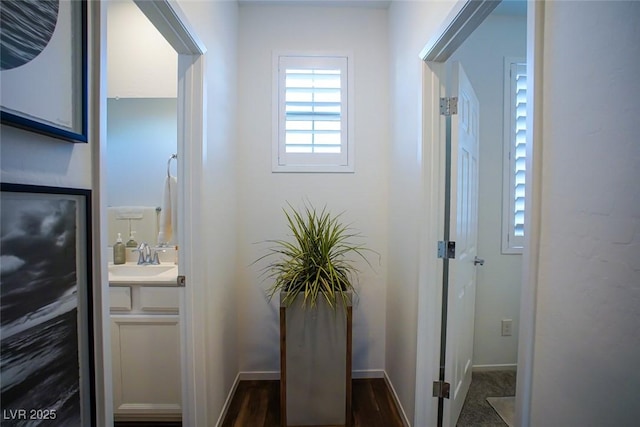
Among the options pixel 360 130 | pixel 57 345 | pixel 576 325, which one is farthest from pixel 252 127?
pixel 576 325

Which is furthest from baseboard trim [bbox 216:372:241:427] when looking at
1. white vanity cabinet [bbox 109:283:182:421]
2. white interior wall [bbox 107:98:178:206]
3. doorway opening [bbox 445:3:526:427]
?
Answer: doorway opening [bbox 445:3:526:427]

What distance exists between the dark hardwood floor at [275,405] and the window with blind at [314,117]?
1.62m

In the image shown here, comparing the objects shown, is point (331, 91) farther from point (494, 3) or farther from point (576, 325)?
point (576, 325)

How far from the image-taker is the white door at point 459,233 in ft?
4.80

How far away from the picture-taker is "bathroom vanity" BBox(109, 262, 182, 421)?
63.0 inches

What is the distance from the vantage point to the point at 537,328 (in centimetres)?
76

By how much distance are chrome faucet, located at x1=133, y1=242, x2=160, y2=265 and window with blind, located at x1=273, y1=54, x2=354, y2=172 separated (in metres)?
1.05

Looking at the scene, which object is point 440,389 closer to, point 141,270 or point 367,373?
point 367,373

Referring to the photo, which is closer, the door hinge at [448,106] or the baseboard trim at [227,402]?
the door hinge at [448,106]

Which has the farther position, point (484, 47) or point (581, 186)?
point (484, 47)

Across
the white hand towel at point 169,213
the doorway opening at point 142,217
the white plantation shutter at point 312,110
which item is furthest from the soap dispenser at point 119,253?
the white plantation shutter at point 312,110

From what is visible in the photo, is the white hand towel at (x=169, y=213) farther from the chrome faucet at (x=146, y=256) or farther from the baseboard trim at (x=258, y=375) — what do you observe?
the baseboard trim at (x=258, y=375)

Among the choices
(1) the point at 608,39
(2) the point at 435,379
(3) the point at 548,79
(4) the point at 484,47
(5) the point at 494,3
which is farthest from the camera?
(4) the point at 484,47

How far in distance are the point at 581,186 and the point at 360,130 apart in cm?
163
